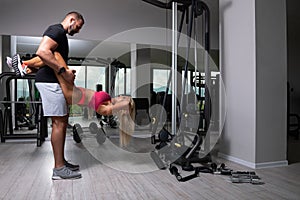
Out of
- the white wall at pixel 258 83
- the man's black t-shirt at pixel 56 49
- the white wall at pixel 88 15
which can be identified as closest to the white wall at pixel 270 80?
the white wall at pixel 258 83

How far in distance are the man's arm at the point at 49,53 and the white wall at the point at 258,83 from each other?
1.81m

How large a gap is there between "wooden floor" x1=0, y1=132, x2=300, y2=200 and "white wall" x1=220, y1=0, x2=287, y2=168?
233 mm

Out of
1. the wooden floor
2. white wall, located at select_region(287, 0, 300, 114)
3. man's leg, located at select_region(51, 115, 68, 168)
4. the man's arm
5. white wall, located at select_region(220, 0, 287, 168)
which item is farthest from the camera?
white wall, located at select_region(287, 0, 300, 114)

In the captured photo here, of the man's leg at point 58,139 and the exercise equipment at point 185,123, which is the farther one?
the exercise equipment at point 185,123

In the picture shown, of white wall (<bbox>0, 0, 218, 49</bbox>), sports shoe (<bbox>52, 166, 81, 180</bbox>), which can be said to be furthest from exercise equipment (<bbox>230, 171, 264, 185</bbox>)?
white wall (<bbox>0, 0, 218, 49</bbox>)

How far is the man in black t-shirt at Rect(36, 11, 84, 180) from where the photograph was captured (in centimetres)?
215

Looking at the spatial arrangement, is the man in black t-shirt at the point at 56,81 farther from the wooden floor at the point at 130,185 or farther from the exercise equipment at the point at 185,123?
the exercise equipment at the point at 185,123

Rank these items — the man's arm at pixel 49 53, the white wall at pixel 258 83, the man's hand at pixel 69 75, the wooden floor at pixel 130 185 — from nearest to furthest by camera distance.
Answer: the wooden floor at pixel 130 185
the man's arm at pixel 49 53
the man's hand at pixel 69 75
the white wall at pixel 258 83

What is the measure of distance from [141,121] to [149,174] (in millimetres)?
2835

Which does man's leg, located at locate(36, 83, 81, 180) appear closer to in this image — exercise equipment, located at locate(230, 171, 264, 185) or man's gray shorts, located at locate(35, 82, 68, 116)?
man's gray shorts, located at locate(35, 82, 68, 116)

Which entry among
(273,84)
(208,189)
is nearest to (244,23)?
(273,84)

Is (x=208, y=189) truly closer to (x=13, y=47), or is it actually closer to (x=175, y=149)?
(x=175, y=149)

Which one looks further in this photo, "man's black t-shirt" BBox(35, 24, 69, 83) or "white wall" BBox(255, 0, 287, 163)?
"white wall" BBox(255, 0, 287, 163)

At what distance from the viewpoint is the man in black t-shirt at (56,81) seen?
7.04 ft
